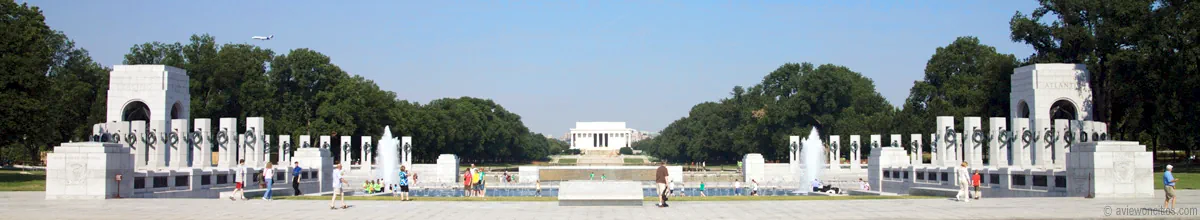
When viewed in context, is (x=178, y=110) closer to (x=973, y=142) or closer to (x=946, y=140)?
(x=946, y=140)

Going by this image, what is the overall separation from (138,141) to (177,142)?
4.04 feet

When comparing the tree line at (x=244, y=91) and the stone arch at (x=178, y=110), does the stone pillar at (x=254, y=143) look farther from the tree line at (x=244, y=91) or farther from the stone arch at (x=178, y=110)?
the tree line at (x=244, y=91)

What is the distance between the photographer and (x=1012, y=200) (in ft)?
77.4

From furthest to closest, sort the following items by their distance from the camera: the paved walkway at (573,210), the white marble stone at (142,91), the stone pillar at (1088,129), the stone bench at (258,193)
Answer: the white marble stone at (142,91) < the stone pillar at (1088,129) < the stone bench at (258,193) < the paved walkway at (573,210)

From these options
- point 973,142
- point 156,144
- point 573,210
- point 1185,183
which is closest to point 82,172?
point 156,144

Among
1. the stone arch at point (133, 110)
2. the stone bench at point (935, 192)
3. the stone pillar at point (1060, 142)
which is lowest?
the stone bench at point (935, 192)

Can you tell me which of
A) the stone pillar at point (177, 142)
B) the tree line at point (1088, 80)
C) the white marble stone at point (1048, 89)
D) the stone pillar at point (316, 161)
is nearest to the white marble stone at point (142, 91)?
the stone pillar at point (177, 142)

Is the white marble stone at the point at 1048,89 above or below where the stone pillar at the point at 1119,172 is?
above

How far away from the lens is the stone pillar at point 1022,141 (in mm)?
36094

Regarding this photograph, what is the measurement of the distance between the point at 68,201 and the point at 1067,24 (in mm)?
40694

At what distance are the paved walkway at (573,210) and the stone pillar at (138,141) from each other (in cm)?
1044

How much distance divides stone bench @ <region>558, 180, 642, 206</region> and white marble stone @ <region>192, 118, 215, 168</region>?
18.4 metres

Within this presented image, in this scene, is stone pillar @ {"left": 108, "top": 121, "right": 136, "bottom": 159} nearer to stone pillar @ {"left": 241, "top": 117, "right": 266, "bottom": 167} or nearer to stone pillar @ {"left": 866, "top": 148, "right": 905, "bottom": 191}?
stone pillar @ {"left": 241, "top": 117, "right": 266, "bottom": 167}

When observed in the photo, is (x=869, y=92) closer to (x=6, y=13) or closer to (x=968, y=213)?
(x=6, y=13)
